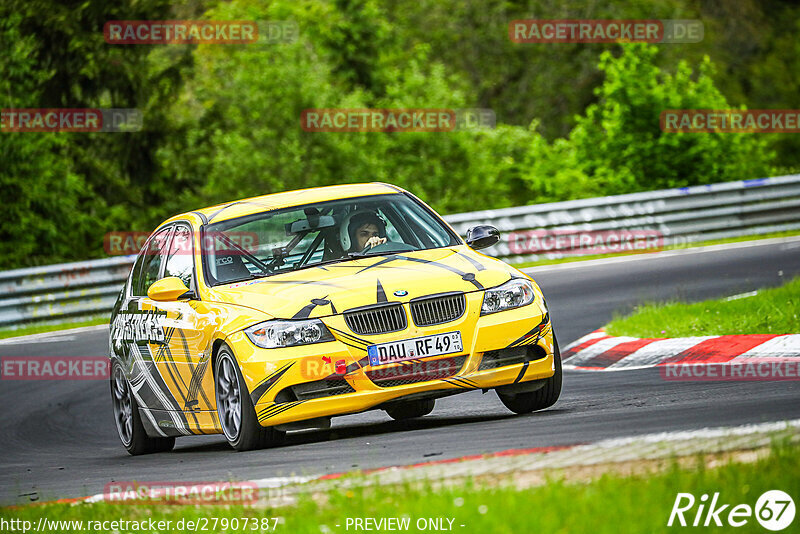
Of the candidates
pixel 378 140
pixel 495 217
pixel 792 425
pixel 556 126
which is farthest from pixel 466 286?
pixel 556 126

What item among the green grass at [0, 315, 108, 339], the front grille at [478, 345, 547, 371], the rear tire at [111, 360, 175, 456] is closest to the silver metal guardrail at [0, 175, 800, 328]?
the green grass at [0, 315, 108, 339]

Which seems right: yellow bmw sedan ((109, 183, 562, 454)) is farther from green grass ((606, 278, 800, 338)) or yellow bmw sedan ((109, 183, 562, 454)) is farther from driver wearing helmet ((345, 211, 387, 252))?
green grass ((606, 278, 800, 338))

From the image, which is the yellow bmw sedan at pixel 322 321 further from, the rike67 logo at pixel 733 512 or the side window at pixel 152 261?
the rike67 logo at pixel 733 512

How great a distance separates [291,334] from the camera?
8.04 meters

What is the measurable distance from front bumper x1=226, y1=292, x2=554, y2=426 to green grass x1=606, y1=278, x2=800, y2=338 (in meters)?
3.34

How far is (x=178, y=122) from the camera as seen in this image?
119 ft

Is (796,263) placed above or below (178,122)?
below

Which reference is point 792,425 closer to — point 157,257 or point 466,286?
point 466,286

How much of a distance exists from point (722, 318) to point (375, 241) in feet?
12.3

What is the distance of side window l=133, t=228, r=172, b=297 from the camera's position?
10.2 metres

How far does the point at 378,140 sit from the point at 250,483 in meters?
33.9

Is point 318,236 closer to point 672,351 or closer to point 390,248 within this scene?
point 390,248

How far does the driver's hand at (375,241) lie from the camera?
369 inches

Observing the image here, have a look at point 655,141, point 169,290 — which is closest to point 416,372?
point 169,290
